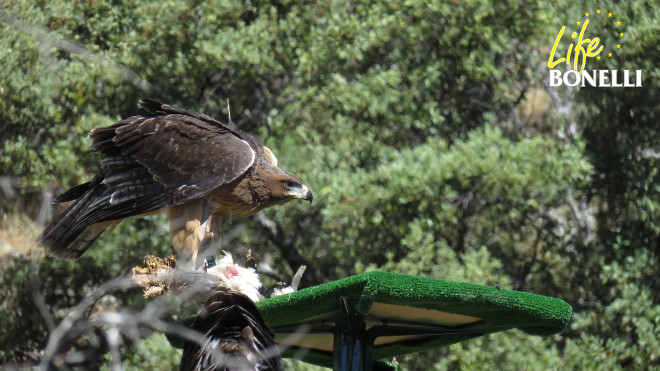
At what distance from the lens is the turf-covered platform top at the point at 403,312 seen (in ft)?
9.59

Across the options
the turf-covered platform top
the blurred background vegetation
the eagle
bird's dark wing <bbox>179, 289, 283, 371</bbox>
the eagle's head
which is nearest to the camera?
bird's dark wing <bbox>179, 289, 283, 371</bbox>

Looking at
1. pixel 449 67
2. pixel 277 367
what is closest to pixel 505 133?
pixel 449 67

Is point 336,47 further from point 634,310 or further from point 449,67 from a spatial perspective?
point 634,310

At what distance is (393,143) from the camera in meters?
8.62

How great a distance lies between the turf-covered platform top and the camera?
292 centimetres

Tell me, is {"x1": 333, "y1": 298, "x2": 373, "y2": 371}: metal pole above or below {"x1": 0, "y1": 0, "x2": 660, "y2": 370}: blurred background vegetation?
above

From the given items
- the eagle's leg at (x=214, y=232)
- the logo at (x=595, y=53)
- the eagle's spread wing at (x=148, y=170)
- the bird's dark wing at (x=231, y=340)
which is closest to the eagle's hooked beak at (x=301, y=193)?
the eagle's spread wing at (x=148, y=170)

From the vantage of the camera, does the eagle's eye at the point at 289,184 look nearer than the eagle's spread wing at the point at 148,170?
No

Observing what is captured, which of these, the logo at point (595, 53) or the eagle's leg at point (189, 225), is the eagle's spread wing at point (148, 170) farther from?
the logo at point (595, 53)

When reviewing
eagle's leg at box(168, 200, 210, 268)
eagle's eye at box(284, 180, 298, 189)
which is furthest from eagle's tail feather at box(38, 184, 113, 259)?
eagle's eye at box(284, 180, 298, 189)

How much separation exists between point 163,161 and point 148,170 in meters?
0.11

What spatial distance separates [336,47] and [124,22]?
1955mm

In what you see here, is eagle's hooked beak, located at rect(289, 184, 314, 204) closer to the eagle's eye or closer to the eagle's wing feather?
the eagle's eye

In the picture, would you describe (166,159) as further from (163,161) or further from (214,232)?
(214,232)
